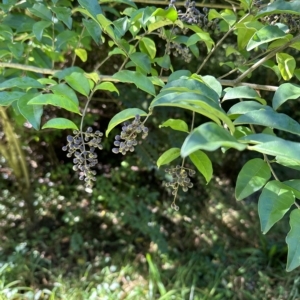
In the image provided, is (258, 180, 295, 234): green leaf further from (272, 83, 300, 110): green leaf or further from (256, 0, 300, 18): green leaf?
(256, 0, 300, 18): green leaf

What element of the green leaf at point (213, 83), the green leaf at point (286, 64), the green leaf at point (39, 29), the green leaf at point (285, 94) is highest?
the green leaf at point (39, 29)

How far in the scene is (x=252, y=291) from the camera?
2064 mm

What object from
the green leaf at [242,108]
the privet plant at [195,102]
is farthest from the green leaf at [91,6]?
the green leaf at [242,108]

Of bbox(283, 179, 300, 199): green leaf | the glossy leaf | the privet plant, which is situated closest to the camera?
the privet plant

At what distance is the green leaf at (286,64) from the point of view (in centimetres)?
83

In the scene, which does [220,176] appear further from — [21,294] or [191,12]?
[191,12]

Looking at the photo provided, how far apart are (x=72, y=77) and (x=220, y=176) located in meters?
2.06

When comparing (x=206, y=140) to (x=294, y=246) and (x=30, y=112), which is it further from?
(x=30, y=112)

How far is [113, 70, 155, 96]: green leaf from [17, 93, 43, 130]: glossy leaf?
0.15m

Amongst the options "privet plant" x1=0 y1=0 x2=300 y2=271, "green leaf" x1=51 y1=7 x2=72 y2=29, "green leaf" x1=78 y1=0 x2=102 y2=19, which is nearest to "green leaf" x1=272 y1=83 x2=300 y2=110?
"privet plant" x1=0 y1=0 x2=300 y2=271

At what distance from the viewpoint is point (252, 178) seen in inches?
23.5

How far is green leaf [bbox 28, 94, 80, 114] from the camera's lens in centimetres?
60

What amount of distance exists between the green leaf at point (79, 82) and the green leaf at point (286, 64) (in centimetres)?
42

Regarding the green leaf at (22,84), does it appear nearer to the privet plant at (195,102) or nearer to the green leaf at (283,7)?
the privet plant at (195,102)
